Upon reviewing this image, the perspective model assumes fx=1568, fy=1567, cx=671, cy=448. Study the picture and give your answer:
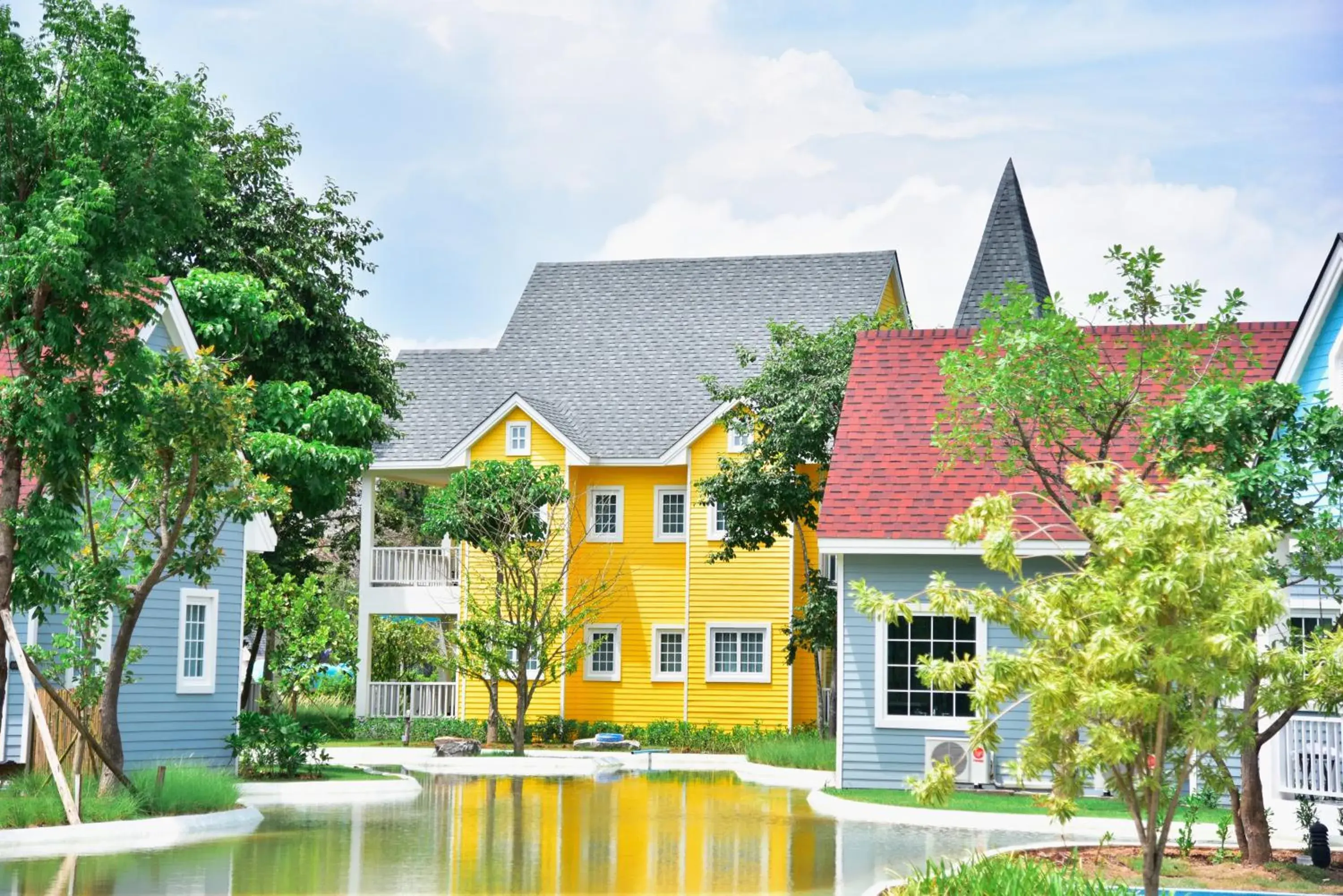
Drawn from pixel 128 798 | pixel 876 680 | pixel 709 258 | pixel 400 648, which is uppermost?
pixel 709 258

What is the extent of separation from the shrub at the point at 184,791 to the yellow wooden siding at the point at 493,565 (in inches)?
660

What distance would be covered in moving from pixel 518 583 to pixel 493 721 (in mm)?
4003

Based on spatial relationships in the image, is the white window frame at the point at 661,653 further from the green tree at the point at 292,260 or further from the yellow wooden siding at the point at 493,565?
the green tree at the point at 292,260

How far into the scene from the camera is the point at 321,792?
2147 cm

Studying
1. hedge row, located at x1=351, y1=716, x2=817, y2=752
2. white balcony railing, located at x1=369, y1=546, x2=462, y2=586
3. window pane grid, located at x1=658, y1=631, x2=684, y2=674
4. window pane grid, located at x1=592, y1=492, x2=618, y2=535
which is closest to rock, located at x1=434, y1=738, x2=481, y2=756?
hedge row, located at x1=351, y1=716, x2=817, y2=752

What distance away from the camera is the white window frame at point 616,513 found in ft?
120

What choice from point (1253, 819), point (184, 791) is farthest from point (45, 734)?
point (1253, 819)

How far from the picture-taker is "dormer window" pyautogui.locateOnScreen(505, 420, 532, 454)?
3581 cm

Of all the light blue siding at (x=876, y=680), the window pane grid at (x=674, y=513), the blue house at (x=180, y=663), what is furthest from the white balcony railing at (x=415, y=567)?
the light blue siding at (x=876, y=680)

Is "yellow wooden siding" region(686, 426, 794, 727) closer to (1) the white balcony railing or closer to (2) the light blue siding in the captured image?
(1) the white balcony railing

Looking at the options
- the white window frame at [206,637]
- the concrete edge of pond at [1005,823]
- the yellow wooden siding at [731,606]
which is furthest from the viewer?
the yellow wooden siding at [731,606]

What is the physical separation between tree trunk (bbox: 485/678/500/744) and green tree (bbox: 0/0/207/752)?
1526 cm

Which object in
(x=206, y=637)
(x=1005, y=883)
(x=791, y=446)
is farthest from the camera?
(x=791, y=446)

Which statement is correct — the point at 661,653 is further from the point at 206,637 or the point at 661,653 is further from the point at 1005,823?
the point at 1005,823
